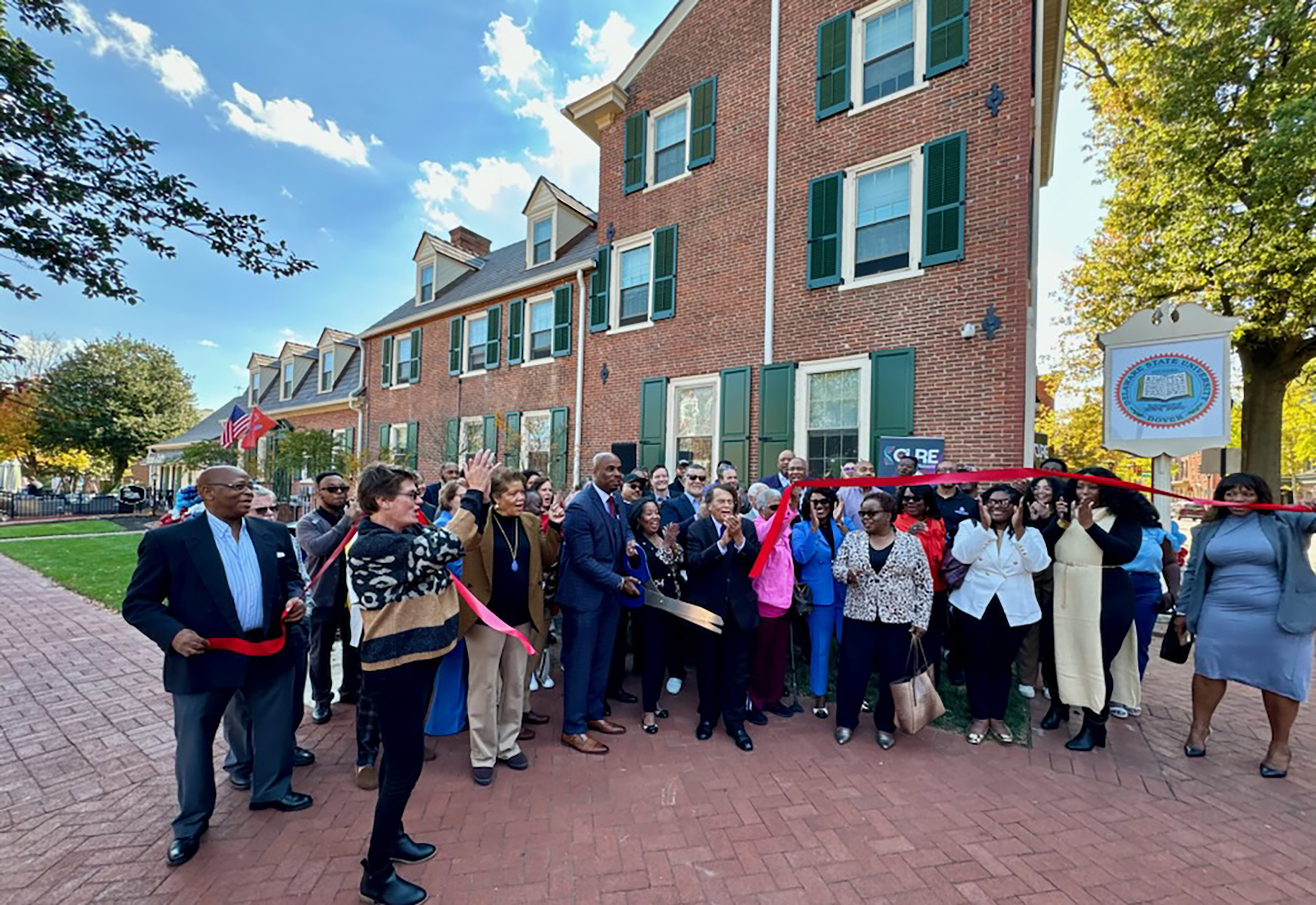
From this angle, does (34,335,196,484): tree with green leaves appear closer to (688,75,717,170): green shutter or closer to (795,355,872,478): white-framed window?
(688,75,717,170): green shutter

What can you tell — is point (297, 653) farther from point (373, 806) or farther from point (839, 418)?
point (839, 418)

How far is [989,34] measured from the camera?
8211mm

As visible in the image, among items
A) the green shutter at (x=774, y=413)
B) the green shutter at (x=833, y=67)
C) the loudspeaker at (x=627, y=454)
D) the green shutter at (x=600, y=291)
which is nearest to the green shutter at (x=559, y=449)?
the loudspeaker at (x=627, y=454)

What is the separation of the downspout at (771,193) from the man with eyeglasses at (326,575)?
7.50m

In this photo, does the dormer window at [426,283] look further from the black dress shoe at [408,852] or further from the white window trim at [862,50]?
the black dress shoe at [408,852]

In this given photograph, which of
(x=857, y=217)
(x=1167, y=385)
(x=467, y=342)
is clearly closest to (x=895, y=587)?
(x=1167, y=385)

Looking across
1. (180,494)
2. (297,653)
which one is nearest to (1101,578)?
(297,653)

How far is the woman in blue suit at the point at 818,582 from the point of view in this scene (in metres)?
4.56

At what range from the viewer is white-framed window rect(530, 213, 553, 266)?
15.2 meters

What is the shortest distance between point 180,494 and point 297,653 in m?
2.90

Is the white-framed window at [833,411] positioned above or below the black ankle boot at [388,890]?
above

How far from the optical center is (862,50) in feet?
31.2

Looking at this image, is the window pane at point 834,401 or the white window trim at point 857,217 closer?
the white window trim at point 857,217

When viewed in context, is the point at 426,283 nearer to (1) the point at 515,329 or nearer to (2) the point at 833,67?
(1) the point at 515,329
